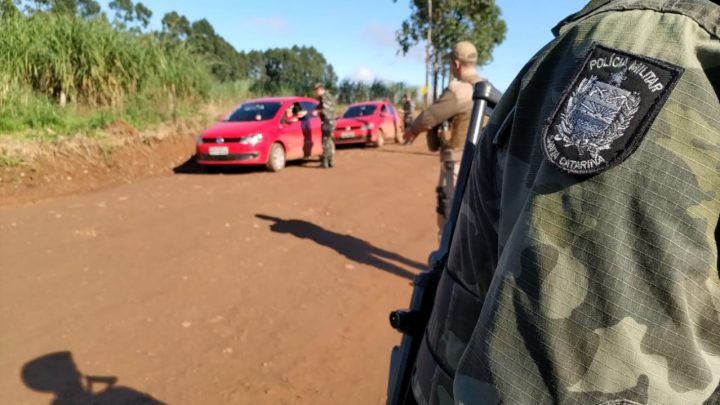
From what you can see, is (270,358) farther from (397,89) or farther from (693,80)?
(397,89)

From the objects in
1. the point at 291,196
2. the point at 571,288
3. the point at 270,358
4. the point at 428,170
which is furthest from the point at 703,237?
the point at 428,170

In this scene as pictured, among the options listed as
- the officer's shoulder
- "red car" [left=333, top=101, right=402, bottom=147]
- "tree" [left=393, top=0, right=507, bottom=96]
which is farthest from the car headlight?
"tree" [left=393, top=0, right=507, bottom=96]

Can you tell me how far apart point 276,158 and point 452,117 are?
7.07 m

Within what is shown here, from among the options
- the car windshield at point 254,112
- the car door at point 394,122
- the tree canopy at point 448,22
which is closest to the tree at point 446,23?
the tree canopy at point 448,22

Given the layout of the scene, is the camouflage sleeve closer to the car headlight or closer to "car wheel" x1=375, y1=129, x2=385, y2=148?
the car headlight

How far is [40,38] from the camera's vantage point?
10.5m

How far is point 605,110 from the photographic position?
732 millimetres

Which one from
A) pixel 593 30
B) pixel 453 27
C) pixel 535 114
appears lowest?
pixel 535 114

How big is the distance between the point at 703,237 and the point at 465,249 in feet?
1.37

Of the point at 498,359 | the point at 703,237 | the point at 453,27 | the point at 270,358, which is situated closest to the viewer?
the point at 703,237

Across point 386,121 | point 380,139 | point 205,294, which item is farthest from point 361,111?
point 205,294

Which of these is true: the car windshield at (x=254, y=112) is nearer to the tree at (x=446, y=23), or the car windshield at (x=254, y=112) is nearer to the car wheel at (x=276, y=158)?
the car wheel at (x=276, y=158)

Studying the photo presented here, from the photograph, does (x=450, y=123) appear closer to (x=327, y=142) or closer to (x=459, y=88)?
(x=459, y=88)

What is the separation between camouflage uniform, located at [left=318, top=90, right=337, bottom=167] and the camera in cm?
1208
